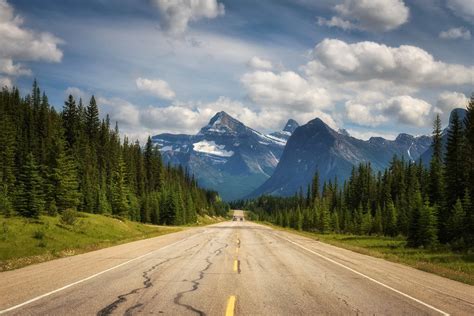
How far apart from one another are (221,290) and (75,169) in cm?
6796

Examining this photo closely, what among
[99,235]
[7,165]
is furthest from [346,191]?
[99,235]

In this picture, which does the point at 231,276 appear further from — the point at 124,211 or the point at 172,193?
the point at 172,193

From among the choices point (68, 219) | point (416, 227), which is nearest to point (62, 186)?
point (68, 219)

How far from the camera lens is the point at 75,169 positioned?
72688 millimetres

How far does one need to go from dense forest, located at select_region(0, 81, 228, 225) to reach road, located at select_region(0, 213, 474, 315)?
26257 mm

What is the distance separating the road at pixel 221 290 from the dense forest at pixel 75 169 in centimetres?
2626

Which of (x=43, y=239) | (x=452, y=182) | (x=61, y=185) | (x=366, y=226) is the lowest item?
(x=366, y=226)

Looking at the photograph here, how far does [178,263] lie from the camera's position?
17125 mm

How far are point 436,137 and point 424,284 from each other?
2641 inches

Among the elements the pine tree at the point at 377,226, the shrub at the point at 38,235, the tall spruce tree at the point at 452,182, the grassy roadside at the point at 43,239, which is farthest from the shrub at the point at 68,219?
the pine tree at the point at 377,226

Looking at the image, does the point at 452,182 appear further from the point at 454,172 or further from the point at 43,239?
the point at 43,239

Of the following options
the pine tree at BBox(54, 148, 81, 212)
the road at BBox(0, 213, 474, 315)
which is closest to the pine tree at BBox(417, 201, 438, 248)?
the road at BBox(0, 213, 474, 315)

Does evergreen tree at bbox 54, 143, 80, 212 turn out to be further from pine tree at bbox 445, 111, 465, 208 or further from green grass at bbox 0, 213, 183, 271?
pine tree at bbox 445, 111, 465, 208

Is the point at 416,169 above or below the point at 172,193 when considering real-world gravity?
above
